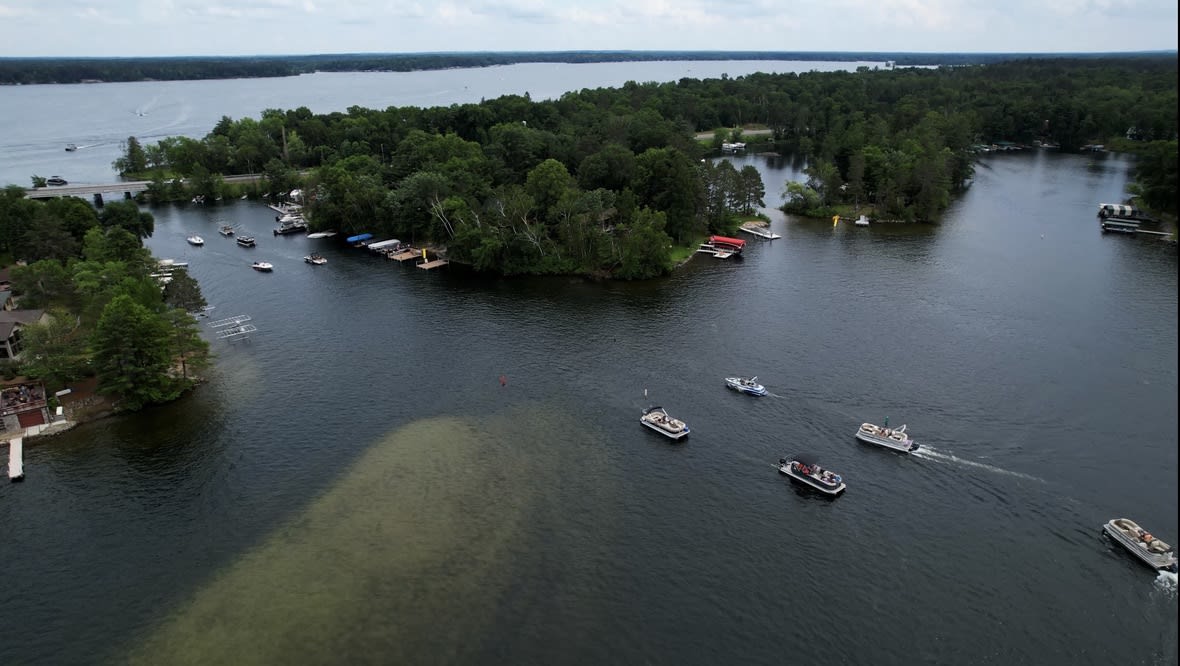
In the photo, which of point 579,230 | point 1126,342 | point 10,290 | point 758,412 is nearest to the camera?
point 758,412

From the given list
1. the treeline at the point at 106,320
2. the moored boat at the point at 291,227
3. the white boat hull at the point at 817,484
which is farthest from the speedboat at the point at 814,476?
the moored boat at the point at 291,227

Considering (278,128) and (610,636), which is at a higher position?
(278,128)

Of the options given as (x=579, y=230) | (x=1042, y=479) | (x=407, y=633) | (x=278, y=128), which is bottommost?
(x=407, y=633)

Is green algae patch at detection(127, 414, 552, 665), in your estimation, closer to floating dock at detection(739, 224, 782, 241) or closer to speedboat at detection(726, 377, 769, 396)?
speedboat at detection(726, 377, 769, 396)

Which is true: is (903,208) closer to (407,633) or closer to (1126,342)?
(1126,342)

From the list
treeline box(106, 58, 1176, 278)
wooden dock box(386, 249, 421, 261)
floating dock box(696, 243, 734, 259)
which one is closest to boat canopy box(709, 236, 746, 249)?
floating dock box(696, 243, 734, 259)

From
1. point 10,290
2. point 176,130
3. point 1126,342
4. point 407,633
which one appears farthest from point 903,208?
point 176,130

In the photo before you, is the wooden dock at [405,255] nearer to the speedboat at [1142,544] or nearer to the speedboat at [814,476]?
the speedboat at [814,476]

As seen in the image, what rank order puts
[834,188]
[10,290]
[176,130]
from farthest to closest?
[176,130], [834,188], [10,290]
